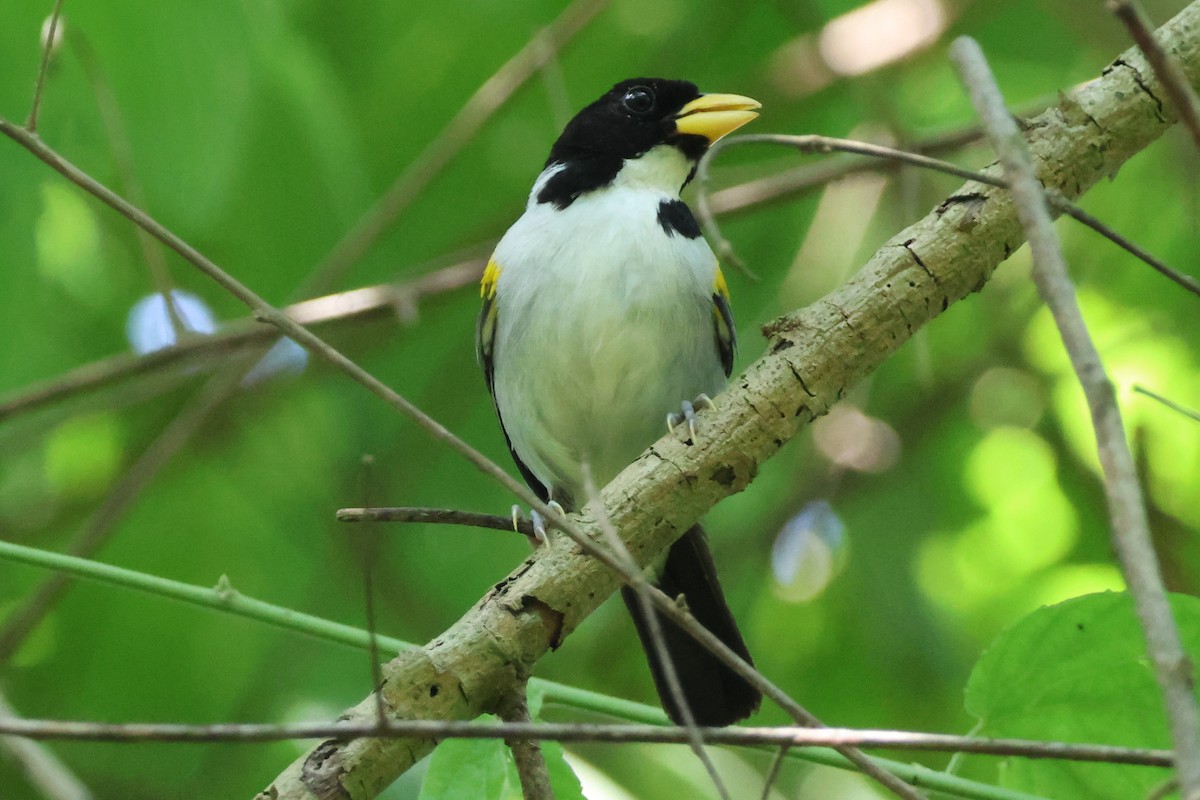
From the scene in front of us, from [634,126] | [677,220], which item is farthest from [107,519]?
[634,126]

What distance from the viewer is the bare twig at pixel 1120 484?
93cm

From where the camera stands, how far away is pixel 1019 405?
4516 mm

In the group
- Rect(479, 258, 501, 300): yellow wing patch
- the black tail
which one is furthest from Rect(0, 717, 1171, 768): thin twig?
Rect(479, 258, 501, 300): yellow wing patch

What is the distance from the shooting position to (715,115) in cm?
402

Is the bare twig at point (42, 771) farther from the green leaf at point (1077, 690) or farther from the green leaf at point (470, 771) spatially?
the green leaf at point (1077, 690)

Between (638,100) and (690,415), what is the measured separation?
5.67 feet

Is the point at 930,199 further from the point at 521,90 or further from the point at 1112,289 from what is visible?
the point at 521,90

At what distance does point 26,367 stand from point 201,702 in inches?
49.7

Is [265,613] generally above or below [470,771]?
Answer: above

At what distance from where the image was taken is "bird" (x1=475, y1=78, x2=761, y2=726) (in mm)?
3596

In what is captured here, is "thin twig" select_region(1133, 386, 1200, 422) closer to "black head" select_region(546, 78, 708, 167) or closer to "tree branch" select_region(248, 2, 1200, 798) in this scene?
"tree branch" select_region(248, 2, 1200, 798)

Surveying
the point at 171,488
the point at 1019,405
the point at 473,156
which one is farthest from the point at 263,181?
the point at 1019,405

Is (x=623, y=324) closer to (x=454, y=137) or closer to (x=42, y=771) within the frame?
(x=454, y=137)

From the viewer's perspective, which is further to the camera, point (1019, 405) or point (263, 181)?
point (1019, 405)
